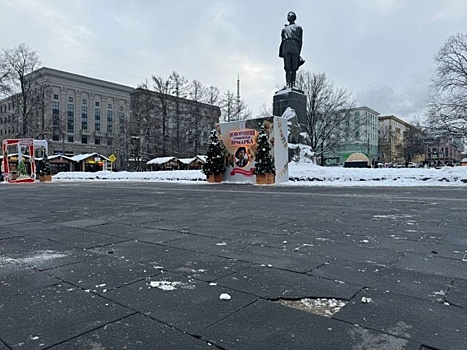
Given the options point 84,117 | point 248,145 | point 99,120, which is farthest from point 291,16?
point 99,120

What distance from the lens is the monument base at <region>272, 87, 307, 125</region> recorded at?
24422 millimetres

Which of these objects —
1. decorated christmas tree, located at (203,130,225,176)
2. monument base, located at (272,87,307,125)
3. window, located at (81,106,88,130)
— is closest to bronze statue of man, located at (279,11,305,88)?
monument base, located at (272,87,307,125)

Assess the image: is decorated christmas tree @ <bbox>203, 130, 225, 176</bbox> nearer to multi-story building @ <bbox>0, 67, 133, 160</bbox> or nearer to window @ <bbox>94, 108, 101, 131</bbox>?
multi-story building @ <bbox>0, 67, 133, 160</bbox>

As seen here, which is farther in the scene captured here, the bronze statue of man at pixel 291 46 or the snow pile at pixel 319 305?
the bronze statue of man at pixel 291 46

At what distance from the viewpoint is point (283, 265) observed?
332 centimetres

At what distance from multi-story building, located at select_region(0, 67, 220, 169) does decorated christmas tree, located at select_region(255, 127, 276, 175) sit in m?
30.6

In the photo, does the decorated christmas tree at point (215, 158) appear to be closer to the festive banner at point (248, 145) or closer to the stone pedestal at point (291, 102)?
the festive banner at point (248, 145)

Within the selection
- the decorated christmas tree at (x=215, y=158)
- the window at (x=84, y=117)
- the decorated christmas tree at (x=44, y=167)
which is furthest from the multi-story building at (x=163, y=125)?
the window at (x=84, y=117)

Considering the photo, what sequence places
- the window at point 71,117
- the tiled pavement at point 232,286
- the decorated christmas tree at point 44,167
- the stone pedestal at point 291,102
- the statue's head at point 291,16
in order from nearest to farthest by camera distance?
the tiled pavement at point 232,286 → the stone pedestal at point 291,102 → the statue's head at point 291,16 → the decorated christmas tree at point 44,167 → the window at point 71,117

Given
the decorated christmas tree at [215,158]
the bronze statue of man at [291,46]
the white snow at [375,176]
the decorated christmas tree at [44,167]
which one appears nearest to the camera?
the white snow at [375,176]

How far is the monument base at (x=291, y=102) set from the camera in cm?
2442

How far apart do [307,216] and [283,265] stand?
137 inches

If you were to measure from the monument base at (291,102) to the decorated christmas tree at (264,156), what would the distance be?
6.92 meters

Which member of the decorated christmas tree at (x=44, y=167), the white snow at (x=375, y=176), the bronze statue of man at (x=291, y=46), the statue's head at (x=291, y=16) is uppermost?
the statue's head at (x=291, y=16)
